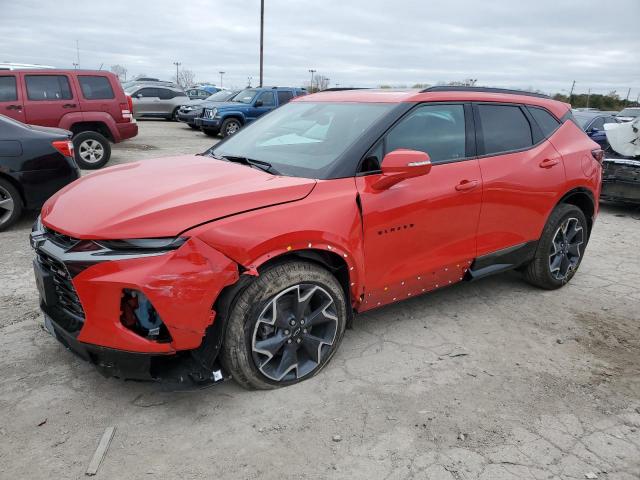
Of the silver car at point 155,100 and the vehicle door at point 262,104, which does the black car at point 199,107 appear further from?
the silver car at point 155,100

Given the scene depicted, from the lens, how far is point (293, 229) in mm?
2703

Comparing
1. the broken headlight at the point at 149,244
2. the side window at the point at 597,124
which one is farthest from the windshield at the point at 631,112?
the broken headlight at the point at 149,244

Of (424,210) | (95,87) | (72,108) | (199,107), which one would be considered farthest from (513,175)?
(199,107)

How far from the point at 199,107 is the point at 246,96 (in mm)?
2114

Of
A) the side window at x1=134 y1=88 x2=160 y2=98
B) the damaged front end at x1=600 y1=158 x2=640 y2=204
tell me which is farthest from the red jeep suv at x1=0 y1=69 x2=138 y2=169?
the side window at x1=134 y1=88 x2=160 y2=98

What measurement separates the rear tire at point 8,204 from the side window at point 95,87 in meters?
4.84

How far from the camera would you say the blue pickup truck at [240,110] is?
1609 cm

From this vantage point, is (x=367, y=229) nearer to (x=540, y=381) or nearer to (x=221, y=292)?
(x=221, y=292)

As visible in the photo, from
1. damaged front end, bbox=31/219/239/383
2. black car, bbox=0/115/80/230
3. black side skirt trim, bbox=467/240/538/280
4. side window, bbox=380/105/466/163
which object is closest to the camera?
damaged front end, bbox=31/219/239/383

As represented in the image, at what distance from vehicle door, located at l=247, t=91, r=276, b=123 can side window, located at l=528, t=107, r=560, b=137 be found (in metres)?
12.9

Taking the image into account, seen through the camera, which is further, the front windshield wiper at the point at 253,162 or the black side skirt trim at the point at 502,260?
the black side skirt trim at the point at 502,260

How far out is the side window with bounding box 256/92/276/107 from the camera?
16530 mm

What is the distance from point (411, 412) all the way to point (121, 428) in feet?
5.13

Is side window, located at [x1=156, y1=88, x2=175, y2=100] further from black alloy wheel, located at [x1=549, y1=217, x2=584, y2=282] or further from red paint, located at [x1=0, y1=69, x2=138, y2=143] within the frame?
black alloy wheel, located at [x1=549, y1=217, x2=584, y2=282]
